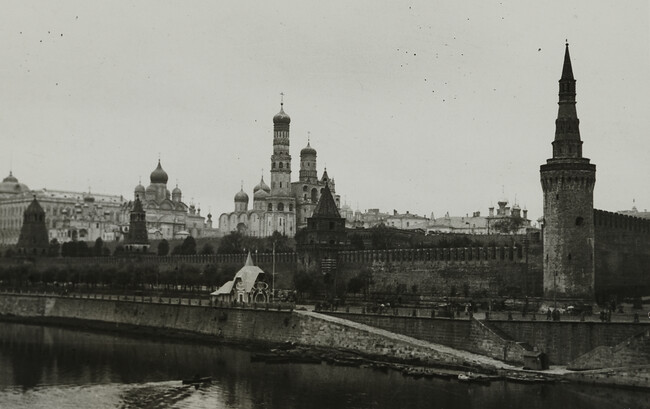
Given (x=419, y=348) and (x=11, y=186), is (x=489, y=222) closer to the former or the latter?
(x=11, y=186)

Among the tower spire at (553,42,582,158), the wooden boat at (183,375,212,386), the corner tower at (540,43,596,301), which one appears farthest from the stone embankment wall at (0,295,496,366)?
the tower spire at (553,42,582,158)

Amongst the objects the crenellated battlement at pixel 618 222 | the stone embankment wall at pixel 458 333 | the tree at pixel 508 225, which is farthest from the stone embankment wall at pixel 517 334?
the tree at pixel 508 225

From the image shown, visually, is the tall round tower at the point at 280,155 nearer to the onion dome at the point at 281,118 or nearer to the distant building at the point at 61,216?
the onion dome at the point at 281,118

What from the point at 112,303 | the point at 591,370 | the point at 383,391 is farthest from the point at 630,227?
the point at 112,303

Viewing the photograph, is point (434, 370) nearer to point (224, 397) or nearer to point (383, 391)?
point (383, 391)

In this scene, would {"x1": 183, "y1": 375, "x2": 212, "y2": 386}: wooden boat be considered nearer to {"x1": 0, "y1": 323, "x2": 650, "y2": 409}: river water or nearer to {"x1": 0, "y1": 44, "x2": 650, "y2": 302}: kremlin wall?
{"x1": 0, "y1": 323, "x2": 650, "y2": 409}: river water

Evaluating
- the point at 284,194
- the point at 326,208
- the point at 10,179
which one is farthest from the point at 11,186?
the point at 326,208

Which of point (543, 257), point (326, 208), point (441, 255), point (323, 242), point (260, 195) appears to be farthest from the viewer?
point (260, 195)

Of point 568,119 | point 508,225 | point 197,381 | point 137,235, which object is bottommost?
point 197,381
